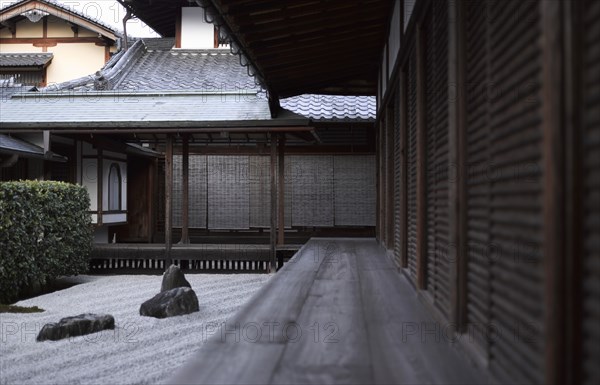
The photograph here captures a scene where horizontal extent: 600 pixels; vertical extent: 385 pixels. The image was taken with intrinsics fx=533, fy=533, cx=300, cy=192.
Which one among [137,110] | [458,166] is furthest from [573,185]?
[137,110]

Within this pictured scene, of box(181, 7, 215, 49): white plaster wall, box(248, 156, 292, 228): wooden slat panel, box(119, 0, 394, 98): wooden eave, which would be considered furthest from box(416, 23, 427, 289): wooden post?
box(181, 7, 215, 49): white plaster wall

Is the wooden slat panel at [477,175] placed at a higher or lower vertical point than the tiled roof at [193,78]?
lower

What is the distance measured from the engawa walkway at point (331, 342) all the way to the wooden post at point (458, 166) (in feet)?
0.87

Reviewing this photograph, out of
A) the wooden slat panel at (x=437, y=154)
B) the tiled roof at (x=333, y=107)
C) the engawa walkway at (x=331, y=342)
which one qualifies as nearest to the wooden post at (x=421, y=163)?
the wooden slat panel at (x=437, y=154)

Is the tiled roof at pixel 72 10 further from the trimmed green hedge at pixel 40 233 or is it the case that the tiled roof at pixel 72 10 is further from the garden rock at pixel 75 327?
the garden rock at pixel 75 327

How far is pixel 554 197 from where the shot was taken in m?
1.19

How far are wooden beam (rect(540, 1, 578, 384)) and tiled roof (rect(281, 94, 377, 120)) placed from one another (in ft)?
26.7

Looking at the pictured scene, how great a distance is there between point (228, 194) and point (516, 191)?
917 cm

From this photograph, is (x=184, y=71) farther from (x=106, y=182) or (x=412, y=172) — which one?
(x=412, y=172)

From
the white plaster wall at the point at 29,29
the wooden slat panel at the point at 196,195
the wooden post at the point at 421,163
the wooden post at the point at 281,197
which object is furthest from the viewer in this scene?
the white plaster wall at the point at 29,29

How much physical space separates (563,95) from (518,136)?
32 cm

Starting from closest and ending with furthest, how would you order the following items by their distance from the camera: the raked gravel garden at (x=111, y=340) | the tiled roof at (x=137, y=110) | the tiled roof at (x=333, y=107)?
Answer: 1. the raked gravel garden at (x=111, y=340)
2. the tiled roof at (x=137, y=110)
3. the tiled roof at (x=333, y=107)

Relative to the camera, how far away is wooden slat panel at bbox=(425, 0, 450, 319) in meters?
2.66

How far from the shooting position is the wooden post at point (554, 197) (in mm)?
1192
